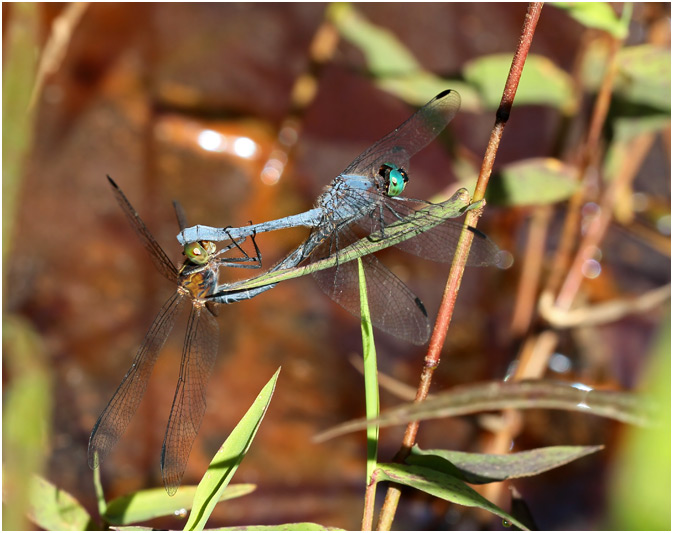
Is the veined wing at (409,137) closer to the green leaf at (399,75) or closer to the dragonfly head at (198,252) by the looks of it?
the green leaf at (399,75)

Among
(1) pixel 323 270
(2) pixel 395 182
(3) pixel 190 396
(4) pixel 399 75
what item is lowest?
(3) pixel 190 396

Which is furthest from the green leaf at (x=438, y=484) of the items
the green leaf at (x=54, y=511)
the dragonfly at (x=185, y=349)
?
the dragonfly at (x=185, y=349)

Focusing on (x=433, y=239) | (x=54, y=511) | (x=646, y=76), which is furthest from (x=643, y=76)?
(x=54, y=511)

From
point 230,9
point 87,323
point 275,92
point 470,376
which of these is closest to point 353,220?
point 470,376

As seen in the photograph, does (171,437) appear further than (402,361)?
No

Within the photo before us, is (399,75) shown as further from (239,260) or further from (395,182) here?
(239,260)

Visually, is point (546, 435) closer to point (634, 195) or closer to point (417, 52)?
point (634, 195)

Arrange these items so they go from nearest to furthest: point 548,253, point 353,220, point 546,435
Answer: point 353,220 < point 546,435 < point 548,253
